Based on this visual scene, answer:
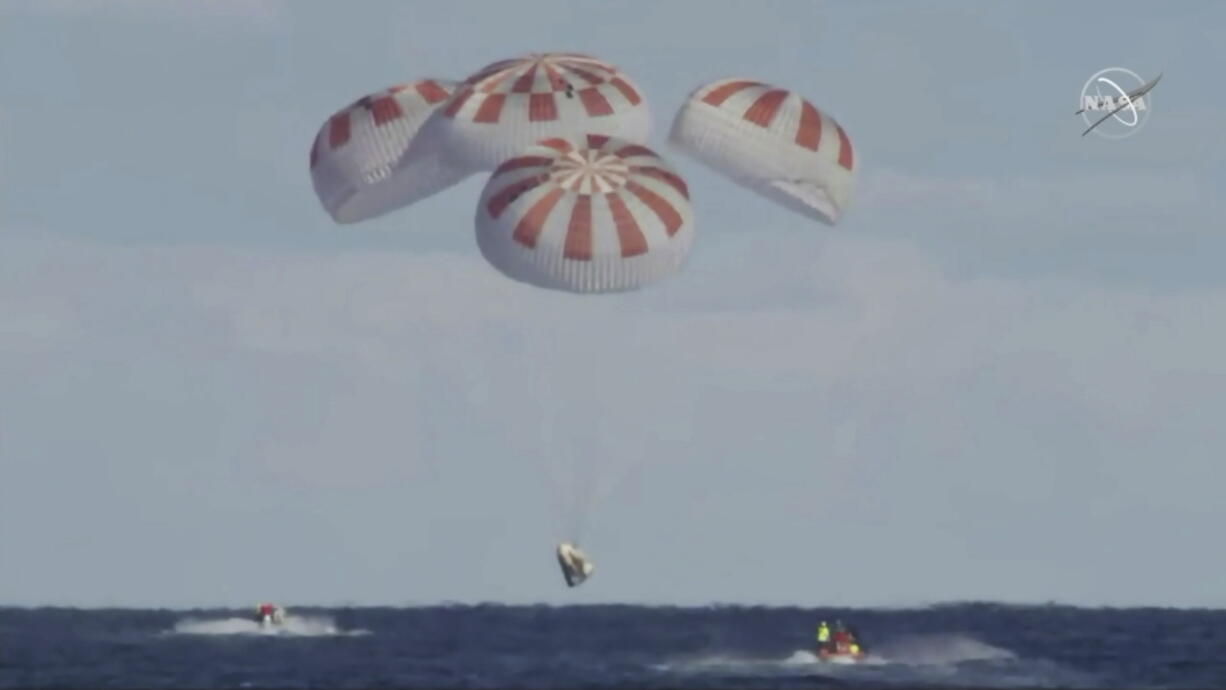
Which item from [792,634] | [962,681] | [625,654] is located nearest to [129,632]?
[792,634]

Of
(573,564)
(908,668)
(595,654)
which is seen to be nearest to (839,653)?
(908,668)

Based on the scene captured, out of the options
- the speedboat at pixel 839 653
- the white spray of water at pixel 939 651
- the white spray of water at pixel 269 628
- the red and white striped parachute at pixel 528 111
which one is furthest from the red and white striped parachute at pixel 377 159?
the white spray of water at pixel 269 628

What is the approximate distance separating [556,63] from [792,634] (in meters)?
74.0

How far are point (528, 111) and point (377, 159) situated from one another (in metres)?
3.39

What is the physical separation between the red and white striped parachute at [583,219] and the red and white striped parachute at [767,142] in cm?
168

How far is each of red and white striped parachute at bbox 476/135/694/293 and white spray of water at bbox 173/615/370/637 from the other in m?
60.3

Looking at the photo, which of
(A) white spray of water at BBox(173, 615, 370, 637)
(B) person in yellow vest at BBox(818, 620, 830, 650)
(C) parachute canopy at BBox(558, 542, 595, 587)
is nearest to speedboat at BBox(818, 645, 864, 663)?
(B) person in yellow vest at BBox(818, 620, 830, 650)

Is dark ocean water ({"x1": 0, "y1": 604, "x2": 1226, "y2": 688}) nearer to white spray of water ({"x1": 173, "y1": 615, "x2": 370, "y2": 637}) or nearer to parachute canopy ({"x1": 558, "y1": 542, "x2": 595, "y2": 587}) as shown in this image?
white spray of water ({"x1": 173, "y1": 615, "x2": 370, "y2": 637})

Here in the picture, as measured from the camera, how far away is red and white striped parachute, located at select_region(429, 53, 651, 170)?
54.1 meters

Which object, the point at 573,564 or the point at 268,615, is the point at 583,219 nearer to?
the point at 573,564

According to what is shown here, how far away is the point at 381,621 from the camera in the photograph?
155375 mm

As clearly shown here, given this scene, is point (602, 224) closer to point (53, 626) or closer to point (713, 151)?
point (713, 151)

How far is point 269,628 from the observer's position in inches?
4441

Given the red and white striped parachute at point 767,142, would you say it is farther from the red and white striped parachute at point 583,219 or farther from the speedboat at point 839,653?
the speedboat at point 839,653
